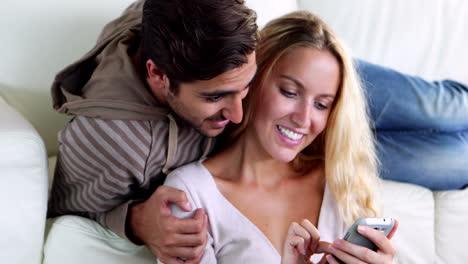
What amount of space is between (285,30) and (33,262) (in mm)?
816

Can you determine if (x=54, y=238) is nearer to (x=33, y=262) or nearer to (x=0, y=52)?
(x=33, y=262)

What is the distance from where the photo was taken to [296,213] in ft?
3.78

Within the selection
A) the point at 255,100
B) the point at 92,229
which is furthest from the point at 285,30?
the point at 92,229

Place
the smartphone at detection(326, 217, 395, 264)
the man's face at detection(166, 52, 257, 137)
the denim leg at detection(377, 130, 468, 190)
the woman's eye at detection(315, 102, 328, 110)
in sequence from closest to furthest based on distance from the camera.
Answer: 1. the smartphone at detection(326, 217, 395, 264)
2. the man's face at detection(166, 52, 257, 137)
3. the woman's eye at detection(315, 102, 328, 110)
4. the denim leg at detection(377, 130, 468, 190)

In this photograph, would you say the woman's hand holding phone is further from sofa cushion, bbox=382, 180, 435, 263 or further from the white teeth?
sofa cushion, bbox=382, 180, 435, 263

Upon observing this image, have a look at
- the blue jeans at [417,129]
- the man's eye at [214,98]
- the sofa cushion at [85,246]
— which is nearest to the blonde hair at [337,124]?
the man's eye at [214,98]

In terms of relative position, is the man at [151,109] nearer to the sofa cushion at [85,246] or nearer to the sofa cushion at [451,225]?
the sofa cushion at [85,246]

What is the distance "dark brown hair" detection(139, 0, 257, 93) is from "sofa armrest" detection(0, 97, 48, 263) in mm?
410

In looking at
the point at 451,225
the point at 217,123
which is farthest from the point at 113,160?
the point at 451,225

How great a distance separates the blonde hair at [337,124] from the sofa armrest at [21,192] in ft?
1.61

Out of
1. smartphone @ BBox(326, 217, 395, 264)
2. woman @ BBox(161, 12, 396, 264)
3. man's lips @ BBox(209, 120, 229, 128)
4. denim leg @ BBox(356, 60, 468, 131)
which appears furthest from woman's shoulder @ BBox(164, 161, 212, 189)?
denim leg @ BBox(356, 60, 468, 131)

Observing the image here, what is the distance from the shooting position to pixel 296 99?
3.43 ft

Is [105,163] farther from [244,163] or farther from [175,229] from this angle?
[244,163]

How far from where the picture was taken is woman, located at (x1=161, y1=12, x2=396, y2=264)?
1034 mm
